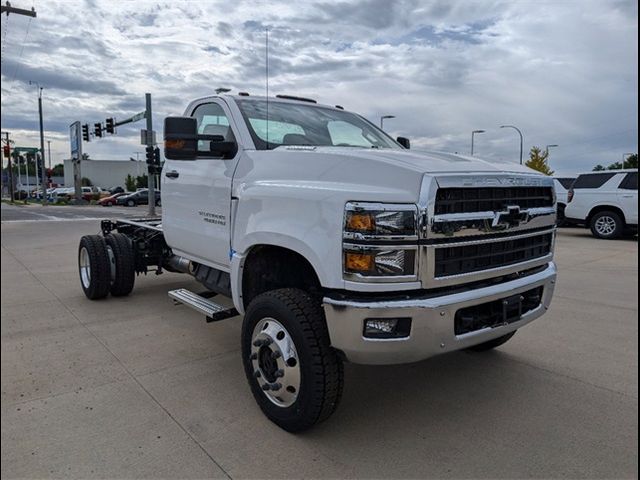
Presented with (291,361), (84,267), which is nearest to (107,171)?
(84,267)

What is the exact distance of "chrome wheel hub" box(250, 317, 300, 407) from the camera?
115 inches

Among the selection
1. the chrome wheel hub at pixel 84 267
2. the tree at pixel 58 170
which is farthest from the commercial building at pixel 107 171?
the chrome wheel hub at pixel 84 267

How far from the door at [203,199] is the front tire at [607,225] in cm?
1295

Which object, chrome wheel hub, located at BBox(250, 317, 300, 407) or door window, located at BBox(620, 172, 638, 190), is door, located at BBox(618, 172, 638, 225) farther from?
chrome wheel hub, located at BBox(250, 317, 300, 407)

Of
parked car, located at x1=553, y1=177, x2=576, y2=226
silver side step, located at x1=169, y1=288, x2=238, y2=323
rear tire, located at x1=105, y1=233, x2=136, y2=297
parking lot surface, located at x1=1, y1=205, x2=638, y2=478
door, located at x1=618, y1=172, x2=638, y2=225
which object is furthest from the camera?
parked car, located at x1=553, y1=177, x2=576, y2=226

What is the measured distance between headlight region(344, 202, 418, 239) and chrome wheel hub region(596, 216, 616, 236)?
13.6m

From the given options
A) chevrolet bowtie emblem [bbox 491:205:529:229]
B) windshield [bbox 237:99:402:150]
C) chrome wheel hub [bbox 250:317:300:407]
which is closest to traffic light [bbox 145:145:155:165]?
windshield [bbox 237:99:402:150]

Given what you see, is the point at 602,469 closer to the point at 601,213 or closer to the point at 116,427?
the point at 116,427

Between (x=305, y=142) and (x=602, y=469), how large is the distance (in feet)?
9.25

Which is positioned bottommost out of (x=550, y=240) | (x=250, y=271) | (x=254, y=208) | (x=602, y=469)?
(x=602, y=469)

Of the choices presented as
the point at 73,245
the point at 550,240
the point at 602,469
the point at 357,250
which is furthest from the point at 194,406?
the point at 73,245

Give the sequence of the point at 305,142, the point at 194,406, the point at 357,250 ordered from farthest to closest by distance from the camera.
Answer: the point at 305,142 < the point at 194,406 < the point at 357,250

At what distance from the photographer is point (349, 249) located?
2580 millimetres

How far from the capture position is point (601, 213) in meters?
14.1
